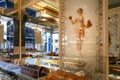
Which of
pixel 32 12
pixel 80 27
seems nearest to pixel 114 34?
pixel 80 27

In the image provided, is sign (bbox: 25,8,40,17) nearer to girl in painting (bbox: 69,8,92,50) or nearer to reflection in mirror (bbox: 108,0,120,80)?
girl in painting (bbox: 69,8,92,50)

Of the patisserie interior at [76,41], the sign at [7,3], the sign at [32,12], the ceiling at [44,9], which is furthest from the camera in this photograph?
the sign at [7,3]

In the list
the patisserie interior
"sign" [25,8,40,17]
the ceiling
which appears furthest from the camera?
"sign" [25,8,40,17]

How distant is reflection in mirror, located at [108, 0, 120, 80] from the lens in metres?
1.39

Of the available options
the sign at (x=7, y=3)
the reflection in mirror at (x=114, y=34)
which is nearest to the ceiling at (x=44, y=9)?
the sign at (x=7, y=3)

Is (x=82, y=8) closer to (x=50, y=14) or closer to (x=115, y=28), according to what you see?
(x=115, y=28)

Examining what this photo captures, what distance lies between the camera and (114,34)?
1588 millimetres

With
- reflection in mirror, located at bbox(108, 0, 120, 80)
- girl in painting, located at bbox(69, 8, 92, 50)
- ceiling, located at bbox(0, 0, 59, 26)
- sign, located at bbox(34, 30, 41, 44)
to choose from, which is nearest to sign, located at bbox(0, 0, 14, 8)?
ceiling, located at bbox(0, 0, 59, 26)

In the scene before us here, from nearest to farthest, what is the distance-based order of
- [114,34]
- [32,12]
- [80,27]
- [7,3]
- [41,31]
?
[80,27], [114,34], [41,31], [32,12], [7,3]

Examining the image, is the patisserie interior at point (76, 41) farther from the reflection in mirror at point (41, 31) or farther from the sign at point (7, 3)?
the sign at point (7, 3)

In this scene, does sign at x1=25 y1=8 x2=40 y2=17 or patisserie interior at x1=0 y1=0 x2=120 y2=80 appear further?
sign at x1=25 y1=8 x2=40 y2=17

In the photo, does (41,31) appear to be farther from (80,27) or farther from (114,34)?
(114,34)

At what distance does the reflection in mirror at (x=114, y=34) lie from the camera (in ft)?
4.57

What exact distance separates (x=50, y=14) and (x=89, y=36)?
3.11 feet
